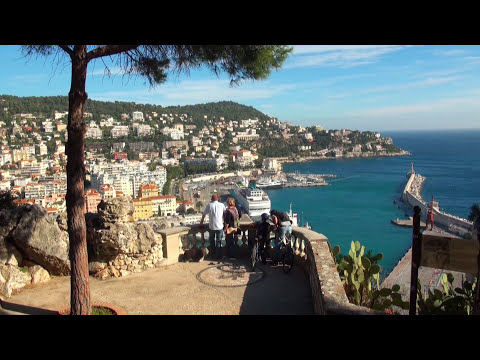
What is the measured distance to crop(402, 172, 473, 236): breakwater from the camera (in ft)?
112

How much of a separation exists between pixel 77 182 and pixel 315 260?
2062mm

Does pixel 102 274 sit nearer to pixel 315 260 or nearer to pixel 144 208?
pixel 315 260

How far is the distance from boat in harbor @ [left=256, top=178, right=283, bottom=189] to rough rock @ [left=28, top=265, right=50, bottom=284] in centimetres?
6466

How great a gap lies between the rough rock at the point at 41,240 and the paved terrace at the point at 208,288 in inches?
7.5

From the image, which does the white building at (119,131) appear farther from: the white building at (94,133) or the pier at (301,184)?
the pier at (301,184)

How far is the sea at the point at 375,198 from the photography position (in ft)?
121

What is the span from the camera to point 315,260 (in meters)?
3.48

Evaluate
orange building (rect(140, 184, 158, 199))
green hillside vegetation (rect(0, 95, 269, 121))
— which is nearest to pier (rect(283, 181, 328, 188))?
orange building (rect(140, 184, 158, 199))

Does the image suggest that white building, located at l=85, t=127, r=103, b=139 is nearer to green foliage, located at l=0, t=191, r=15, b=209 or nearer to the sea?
the sea

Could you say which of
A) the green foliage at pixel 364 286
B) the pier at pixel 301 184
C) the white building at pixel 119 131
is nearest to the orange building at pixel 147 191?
the pier at pixel 301 184

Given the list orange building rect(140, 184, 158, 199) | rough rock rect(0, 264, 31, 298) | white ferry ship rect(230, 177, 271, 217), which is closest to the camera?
rough rock rect(0, 264, 31, 298)

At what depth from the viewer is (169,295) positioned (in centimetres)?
381
